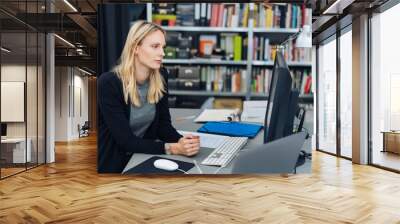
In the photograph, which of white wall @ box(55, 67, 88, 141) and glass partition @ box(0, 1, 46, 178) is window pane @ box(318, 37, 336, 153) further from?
white wall @ box(55, 67, 88, 141)

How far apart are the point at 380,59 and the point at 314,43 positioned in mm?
3063

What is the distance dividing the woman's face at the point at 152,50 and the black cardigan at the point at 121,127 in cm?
16

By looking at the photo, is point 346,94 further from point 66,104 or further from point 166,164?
point 66,104

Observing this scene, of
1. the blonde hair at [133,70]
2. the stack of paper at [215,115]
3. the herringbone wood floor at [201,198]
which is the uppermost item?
the blonde hair at [133,70]

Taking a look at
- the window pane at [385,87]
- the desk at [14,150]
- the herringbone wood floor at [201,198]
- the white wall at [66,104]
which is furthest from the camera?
the white wall at [66,104]

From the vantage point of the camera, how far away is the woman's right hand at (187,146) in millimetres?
5238

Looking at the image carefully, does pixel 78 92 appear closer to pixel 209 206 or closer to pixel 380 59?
pixel 380 59

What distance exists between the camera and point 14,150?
624 centimetres

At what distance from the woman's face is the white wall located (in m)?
10.0

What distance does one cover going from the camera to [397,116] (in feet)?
21.0

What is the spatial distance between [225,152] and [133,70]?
1586 millimetres

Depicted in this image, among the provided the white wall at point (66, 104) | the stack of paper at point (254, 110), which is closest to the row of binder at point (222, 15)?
the stack of paper at point (254, 110)

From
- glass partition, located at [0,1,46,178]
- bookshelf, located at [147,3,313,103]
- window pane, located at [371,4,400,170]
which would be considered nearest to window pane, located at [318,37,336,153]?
window pane, located at [371,4,400,170]

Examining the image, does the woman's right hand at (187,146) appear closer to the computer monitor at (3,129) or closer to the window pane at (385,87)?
the computer monitor at (3,129)
